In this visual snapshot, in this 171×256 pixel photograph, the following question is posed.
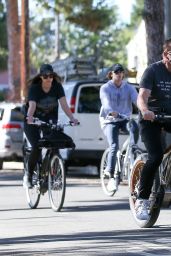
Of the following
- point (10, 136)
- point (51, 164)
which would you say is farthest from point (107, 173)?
point (10, 136)

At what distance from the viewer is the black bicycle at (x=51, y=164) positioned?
39.2ft

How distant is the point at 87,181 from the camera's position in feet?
58.0

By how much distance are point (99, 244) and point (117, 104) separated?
17.7ft

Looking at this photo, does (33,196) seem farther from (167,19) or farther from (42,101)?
(167,19)

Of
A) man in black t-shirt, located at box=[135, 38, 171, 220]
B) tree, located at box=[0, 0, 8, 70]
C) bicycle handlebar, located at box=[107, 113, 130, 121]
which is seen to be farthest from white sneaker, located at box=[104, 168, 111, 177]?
tree, located at box=[0, 0, 8, 70]

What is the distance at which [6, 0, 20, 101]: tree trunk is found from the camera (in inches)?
1378

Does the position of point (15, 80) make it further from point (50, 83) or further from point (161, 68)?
point (161, 68)

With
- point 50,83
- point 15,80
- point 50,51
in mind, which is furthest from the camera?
point 50,51

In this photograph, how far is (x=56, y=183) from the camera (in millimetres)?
11984

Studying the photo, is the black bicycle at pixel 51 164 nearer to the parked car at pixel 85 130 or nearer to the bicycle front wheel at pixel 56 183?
the bicycle front wheel at pixel 56 183

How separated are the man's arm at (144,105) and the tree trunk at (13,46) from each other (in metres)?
25.2

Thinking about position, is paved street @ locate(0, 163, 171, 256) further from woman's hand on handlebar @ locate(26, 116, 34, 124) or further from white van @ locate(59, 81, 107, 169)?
white van @ locate(59, 81, 107, 169)

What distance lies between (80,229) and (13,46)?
25622mm

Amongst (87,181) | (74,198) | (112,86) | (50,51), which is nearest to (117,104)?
(112,86)
